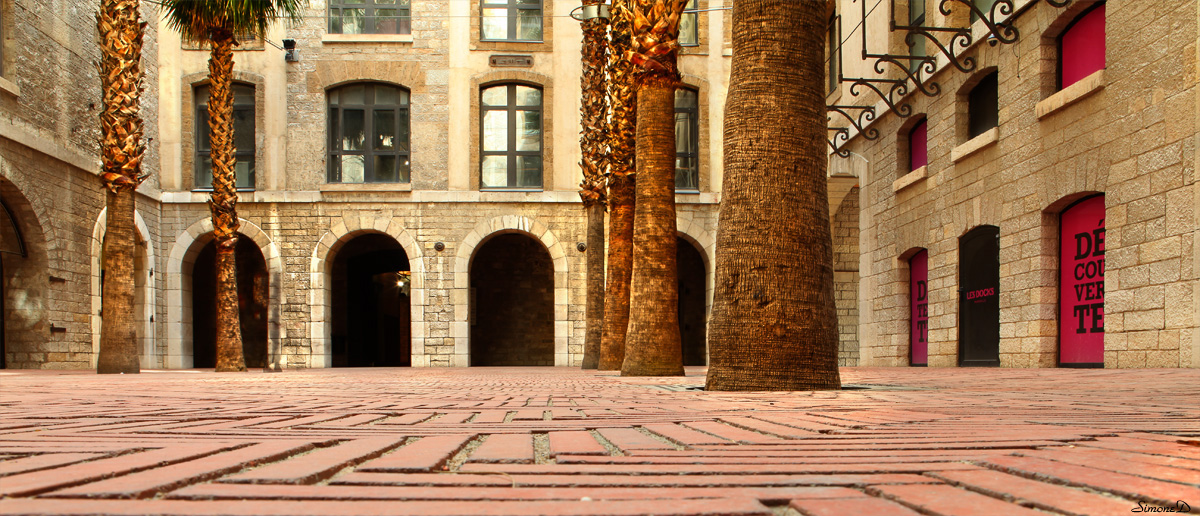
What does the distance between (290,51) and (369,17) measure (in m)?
2.06

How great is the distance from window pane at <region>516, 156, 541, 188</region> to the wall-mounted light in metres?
5.77

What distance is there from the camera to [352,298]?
28141 millimetres

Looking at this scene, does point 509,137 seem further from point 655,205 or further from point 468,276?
point 655,205

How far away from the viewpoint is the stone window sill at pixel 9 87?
1649 cm

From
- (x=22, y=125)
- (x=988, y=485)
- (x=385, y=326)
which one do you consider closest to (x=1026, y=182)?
(x=988, y=485)

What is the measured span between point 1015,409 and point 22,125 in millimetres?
18075

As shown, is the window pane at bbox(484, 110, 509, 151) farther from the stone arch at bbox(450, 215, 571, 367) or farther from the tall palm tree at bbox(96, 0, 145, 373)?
the tall palm tree at bbox(96, 0, 145, 373)

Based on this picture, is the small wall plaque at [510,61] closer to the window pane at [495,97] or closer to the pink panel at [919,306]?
the window pane at [495,97]

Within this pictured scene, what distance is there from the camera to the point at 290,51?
23.3m

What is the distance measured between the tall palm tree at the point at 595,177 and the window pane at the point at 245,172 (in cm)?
1085

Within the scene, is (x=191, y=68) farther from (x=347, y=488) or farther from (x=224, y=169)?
(x=347, y=488)

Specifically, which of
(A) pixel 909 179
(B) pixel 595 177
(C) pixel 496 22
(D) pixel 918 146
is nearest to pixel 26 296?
(B) pixel 595 177

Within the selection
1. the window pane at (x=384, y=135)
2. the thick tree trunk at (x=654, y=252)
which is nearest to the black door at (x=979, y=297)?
the thick tree trunk at (x=654, y=252)

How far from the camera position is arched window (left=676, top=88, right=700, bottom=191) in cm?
2428
